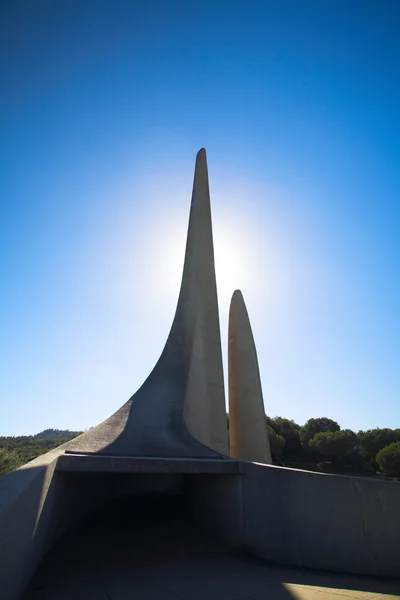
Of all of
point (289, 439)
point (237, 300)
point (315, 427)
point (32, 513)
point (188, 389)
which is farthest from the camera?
point (315, 427)

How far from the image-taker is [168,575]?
11.9 feet

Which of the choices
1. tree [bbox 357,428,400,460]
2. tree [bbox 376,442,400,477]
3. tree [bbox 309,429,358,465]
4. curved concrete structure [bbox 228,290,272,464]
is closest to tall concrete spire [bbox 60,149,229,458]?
curved concrete structure [bbox 228,290,272,464]

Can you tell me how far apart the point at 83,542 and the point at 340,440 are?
30.0 meters

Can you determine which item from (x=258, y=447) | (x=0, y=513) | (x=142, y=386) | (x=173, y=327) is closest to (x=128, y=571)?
(x=0, y=513)

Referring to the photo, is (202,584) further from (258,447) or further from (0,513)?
(258,447)

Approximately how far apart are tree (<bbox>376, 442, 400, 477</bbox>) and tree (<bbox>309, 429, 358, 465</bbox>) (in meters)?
6.29

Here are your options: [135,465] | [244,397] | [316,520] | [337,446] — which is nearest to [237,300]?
[244,397]

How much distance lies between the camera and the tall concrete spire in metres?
6.14

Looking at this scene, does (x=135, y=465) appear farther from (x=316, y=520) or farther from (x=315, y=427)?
(x=315, y=427)

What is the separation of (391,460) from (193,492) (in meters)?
21.7

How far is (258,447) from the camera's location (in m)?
11.0

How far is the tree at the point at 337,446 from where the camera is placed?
30.1 metres

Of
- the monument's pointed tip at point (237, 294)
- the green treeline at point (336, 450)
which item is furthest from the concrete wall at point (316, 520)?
the green treeline at point (336, 450)

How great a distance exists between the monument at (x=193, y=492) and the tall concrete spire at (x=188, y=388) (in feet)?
0.11
